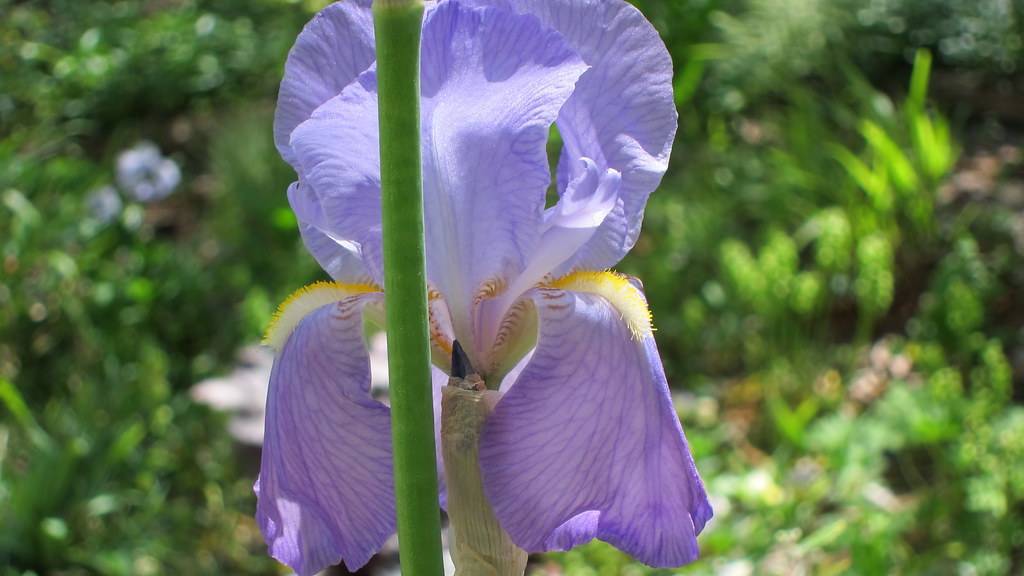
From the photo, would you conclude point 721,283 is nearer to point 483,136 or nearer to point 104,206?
point 104,206

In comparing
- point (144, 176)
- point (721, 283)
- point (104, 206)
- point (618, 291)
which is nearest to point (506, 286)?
point (618, 291)

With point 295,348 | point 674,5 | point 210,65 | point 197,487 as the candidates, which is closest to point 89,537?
point 197,487

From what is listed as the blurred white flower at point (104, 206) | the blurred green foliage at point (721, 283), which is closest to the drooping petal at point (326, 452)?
the blurred green foliage at point (721, 283)

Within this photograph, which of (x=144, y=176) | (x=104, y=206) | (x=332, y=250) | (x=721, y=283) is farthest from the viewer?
(x=144, y=176)

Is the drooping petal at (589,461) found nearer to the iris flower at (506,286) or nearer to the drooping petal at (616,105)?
the iris flower at (506,286)

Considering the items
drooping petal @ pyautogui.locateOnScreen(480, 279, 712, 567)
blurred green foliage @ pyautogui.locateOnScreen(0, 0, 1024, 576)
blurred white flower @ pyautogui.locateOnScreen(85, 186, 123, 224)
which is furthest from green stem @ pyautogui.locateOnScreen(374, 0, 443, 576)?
blurred white flower @ pyautogui.locateOnScreen(85, 186, 123, 224)

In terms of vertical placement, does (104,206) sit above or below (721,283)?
above

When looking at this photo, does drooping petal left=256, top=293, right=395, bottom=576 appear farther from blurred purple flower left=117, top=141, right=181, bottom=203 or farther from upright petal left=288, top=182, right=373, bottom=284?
blurred purple flower left=117, top=141, right=181, bottom=203
